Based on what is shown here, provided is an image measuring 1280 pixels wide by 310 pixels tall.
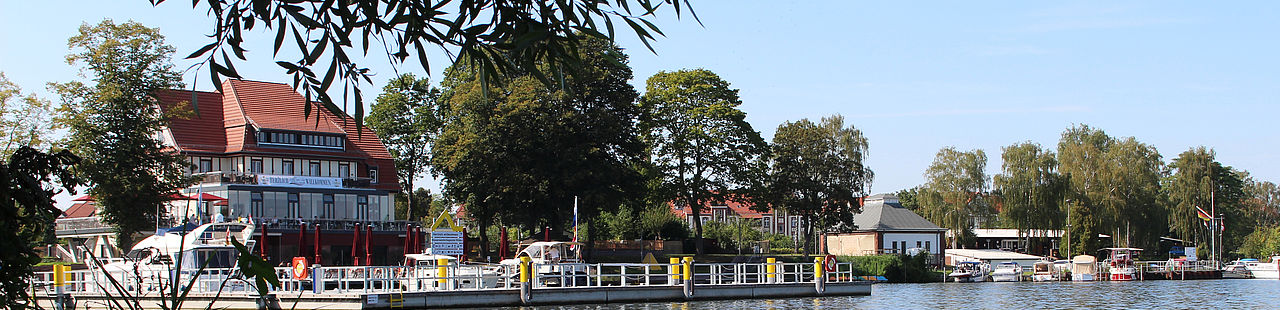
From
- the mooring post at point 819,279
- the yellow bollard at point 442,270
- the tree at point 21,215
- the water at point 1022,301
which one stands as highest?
the tree at point 21,215

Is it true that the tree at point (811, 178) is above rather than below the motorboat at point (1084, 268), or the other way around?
above

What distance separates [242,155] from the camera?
6322 centimetres

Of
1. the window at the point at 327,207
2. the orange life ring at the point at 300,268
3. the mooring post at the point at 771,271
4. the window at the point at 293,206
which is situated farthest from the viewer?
the window at the point at 327,207

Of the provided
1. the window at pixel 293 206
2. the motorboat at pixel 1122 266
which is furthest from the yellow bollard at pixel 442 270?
the motorboat at pixel 1122 266

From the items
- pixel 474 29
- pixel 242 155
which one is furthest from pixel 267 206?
pixel 474 29

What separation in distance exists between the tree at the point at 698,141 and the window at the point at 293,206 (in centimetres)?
1789

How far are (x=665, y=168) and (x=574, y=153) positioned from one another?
10269 millimetres

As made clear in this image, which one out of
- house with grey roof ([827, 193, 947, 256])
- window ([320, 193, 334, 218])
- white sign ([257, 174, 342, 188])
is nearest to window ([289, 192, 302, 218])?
white sign ([257, 174, 342, 188])

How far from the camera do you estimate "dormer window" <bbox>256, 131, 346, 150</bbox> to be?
64.3 meters

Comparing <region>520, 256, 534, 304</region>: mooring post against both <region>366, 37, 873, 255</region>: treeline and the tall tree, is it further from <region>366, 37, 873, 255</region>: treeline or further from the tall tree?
the tall tree

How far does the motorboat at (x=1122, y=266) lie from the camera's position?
74.1 meters

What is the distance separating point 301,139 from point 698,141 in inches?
811

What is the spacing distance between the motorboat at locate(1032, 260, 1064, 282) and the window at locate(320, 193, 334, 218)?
130 ft

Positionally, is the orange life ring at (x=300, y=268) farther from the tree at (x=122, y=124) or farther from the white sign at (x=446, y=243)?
the tree at (x=122, y=124)
